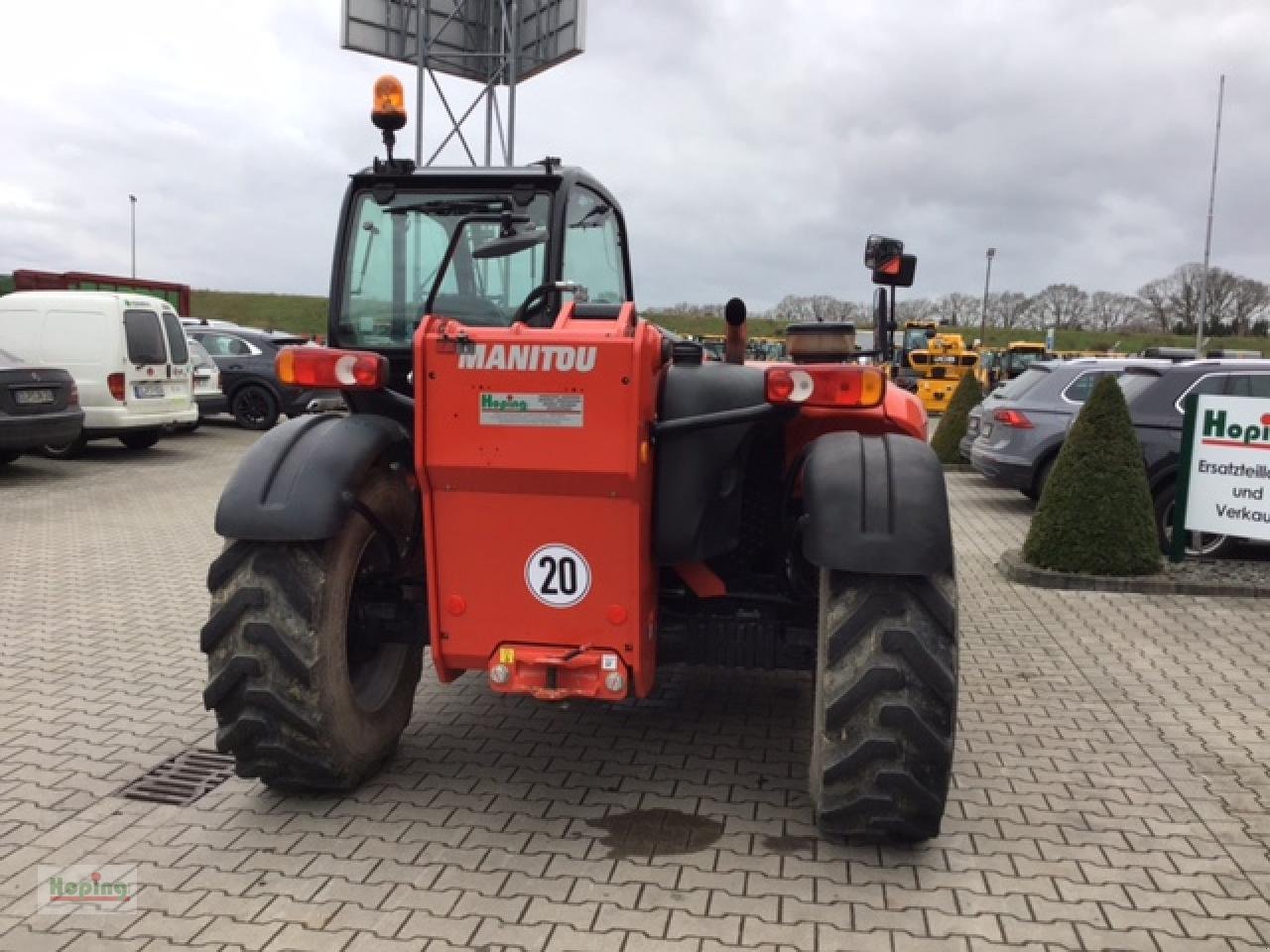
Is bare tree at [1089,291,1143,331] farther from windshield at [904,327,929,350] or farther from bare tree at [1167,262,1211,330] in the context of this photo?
windshield at [904,327,929,350]

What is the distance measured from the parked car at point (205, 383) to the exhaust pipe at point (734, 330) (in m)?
13.2

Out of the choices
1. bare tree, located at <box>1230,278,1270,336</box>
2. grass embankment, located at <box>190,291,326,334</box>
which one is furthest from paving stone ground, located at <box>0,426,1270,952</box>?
bare tree, located at <box>1230,278,1270,336</box>

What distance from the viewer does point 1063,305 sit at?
69.7 meters

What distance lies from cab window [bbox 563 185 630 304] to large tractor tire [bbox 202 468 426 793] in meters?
1.28

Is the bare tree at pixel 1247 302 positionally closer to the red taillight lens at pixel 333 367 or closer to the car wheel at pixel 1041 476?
the car wheel at pixel 1041 476

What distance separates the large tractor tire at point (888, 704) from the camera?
130 inches

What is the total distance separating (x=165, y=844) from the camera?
3.54 m

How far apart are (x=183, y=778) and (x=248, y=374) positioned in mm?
14884

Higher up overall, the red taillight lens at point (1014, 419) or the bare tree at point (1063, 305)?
the bare tree at point (1063, 305)

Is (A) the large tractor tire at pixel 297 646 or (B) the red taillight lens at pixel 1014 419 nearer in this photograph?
(A) the large tractor tire at pixel 297 646

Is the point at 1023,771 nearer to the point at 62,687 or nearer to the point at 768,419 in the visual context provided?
the point at 768,419

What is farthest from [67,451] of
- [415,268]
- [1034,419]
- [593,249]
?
[1034,419]

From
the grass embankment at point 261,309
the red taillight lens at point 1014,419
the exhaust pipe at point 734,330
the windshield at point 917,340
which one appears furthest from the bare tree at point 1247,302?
the exhaust pipe at point 734,330

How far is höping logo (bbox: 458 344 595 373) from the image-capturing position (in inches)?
128
